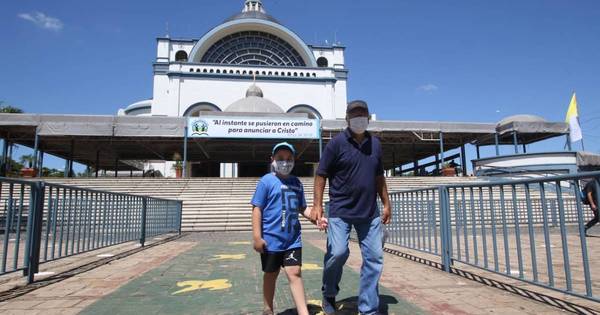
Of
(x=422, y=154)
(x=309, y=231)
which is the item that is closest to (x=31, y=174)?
(x=309, y=231)

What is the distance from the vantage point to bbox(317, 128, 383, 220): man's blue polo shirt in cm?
287

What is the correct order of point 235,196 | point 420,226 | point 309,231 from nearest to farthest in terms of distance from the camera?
1. point 420,226
2. point 309,231
3. point 235,196

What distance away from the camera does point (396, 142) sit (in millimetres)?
27453

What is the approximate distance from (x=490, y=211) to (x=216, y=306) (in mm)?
3098

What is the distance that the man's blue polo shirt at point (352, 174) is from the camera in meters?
2.87

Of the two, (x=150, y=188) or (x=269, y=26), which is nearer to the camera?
(x=150, y=188)

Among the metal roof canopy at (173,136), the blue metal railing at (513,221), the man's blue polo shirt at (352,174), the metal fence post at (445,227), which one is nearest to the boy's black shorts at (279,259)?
the man's blue polo shirt at (352,174)

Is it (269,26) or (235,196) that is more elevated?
(269,26)

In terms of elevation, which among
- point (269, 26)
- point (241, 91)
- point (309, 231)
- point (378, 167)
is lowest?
point (309, 231)

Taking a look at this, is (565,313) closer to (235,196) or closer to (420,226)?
(420,226)

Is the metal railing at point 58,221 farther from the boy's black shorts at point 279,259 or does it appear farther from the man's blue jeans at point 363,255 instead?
the man's blue jeans at point 363,255

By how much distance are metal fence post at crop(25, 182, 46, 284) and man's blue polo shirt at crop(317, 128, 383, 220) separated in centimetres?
352

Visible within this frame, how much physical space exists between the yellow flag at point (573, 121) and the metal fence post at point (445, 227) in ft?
84.6

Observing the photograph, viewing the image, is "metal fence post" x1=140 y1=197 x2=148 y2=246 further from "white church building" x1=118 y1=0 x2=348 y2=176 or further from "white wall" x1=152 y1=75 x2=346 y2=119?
"white wall" x1=152 y1=75 x2=346 y2=119
